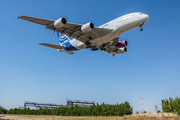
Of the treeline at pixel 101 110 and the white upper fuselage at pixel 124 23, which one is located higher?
the white upper fuselage at pixel 124 23

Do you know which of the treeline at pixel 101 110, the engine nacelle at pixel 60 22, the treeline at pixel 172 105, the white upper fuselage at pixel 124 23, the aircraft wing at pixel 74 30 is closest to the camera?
the engine nacelle at pixel 60 22

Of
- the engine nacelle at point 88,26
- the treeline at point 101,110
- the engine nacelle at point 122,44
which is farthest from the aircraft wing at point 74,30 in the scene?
the treeline at point 101,110

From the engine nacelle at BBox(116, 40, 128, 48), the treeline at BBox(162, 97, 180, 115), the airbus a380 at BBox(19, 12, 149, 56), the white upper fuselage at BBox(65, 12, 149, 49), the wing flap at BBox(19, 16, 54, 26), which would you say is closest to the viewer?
the wing flap at BBox(19, 16, 54, 26)

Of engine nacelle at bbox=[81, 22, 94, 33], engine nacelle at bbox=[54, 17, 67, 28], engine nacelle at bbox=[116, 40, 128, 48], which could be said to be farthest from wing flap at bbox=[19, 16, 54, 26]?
engine nacelle at bbox=[116, 40, 128, 48]

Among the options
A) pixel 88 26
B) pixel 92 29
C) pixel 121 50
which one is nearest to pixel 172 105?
pixel 121 50

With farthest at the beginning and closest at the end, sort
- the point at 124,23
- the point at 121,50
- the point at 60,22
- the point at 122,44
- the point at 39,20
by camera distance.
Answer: the point at 121,50, the point at 122,44, the point at 124,23, the point at 39,20, the point at 60,22

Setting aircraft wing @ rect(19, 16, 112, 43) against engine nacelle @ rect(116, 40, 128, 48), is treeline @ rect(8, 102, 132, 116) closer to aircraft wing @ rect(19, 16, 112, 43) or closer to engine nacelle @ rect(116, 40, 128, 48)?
engine nacelle @ rect(116, 40, 128, 48)

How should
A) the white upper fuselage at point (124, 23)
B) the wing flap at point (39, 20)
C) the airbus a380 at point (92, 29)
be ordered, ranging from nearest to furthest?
the wing flap at point (39, 20), the airbus a380 at point (92, 29), the white upper fuselage at point (124, 23)

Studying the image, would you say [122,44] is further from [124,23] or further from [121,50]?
[124,23]

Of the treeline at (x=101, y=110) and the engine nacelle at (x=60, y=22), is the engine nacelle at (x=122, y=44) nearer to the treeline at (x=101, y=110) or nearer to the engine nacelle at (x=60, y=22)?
the engine nacelle at (x=60, y=22)

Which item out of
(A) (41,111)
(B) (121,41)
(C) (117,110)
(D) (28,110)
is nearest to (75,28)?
(B) (121,41)

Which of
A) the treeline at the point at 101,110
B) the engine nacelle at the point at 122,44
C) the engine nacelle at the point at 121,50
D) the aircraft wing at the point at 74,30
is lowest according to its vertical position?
the treeline at the point at 101,110

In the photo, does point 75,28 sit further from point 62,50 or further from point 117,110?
point 117,110

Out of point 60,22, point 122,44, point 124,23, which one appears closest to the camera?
point 60,22
